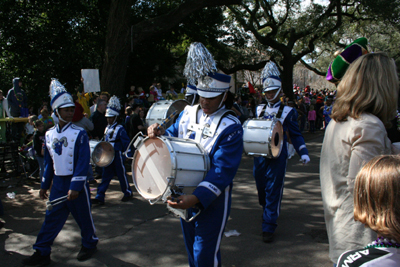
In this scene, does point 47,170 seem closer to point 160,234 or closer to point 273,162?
point 160,234

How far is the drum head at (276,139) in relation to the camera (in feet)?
15.0

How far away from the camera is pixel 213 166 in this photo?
2.57 meters

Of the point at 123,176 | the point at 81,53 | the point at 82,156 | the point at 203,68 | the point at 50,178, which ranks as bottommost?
the point at 123,176

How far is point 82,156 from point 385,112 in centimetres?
329

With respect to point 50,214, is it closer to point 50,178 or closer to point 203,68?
point 50,178

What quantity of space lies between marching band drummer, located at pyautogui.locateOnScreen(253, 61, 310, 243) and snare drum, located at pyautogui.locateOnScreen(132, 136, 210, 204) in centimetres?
228

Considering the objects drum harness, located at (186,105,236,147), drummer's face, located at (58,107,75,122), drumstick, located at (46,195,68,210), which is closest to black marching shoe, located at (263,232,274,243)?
drum harness, located at (186,105,236,147)

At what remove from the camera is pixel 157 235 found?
4730mm

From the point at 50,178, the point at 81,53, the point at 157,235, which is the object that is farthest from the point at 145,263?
the point at 81,53

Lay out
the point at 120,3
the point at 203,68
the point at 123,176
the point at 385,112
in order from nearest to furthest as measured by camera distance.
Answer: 1. the point at 385,112
2. the point at 203,68
3. the point at 123,176
4. the point at 120,3

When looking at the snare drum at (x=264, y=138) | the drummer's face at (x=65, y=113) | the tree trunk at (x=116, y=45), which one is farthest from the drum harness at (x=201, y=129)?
the tree trunk at (x=116, y=45)

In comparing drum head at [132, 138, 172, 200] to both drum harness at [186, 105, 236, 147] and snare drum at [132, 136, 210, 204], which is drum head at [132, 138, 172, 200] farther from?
drum harness at [186, 105, 236, 147]

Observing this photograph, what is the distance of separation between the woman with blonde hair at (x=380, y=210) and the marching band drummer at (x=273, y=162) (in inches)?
123

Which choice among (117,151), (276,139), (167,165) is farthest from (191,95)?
(167,165)
